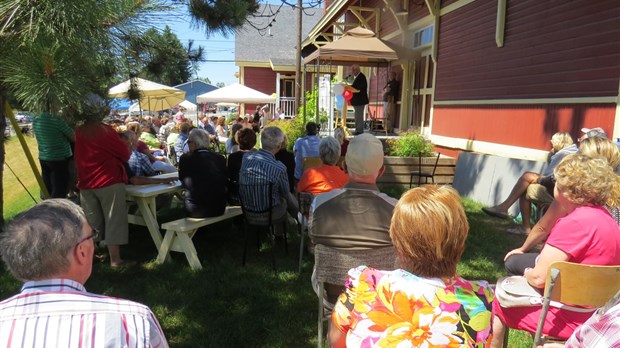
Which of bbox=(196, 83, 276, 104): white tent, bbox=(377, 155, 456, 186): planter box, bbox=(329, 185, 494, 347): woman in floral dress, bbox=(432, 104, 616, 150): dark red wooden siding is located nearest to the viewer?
bbox=(329, 185, 494, 347): woman in floral dress

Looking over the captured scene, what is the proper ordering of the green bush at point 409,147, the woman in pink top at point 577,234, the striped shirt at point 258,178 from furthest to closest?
the green bush at point 409,147 < the striped shirt at point 258,178 < the woman in pink top at point 577,234

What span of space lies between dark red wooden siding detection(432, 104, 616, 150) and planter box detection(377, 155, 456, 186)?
73 cm

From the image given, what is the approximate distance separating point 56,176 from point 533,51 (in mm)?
6838

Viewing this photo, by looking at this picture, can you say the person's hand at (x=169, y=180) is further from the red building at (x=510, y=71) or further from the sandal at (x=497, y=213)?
the red building at (x=510, y=71)

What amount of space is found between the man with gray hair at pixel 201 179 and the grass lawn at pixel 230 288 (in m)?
0.53

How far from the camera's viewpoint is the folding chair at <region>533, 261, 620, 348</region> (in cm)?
192

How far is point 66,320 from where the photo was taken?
3.79ft

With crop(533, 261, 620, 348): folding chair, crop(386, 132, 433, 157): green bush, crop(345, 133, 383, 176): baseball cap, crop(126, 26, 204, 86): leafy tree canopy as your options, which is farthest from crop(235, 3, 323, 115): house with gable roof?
crop(533, 261, 620, 348): folding chair

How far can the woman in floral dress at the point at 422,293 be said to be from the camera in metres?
1.37

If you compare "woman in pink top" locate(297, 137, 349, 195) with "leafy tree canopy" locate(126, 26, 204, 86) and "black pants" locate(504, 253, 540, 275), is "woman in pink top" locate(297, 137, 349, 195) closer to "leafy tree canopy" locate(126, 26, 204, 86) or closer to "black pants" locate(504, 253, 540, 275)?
"leafy tree canopy" locate(126, 26, 204, 86)

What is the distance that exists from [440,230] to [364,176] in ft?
3.78

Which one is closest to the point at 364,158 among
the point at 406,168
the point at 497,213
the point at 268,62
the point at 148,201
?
the point at 148,201

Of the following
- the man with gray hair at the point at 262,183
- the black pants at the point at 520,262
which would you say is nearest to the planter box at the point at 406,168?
the man with gray hair at the point at 262,183

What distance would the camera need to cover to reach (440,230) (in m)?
1.45
